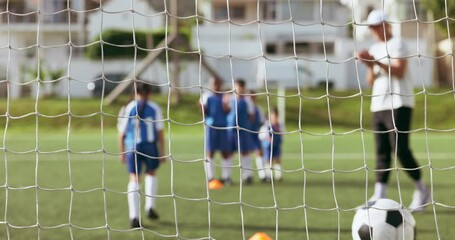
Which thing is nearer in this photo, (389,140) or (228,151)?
(389,140)

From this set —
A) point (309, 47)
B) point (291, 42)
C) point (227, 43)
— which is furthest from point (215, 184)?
point (309, 47)

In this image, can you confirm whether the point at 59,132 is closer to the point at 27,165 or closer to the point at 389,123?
the point at 27,165

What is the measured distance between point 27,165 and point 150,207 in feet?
19.0

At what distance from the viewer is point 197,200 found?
504cm

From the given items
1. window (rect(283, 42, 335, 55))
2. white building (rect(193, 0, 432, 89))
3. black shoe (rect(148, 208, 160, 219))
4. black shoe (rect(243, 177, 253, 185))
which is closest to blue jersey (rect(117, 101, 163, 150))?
black shoe (rect(148, 208, 160, 219))

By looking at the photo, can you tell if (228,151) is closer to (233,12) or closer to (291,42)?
(291,42)

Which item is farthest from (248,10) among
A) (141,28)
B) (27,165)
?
(27,165)

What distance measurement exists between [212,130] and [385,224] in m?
4.58

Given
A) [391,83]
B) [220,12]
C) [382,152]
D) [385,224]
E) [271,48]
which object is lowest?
[385,224]

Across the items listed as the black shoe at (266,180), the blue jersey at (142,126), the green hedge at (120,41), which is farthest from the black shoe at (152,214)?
the green hedge at (120,41)

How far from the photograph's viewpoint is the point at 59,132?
2080cm

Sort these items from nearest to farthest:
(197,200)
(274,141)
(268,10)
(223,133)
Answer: (197,200)
(223,133)
(274,141)
(268,10)

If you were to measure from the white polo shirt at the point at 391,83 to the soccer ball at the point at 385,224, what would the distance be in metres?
1.60

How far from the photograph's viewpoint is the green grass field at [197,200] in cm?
525
